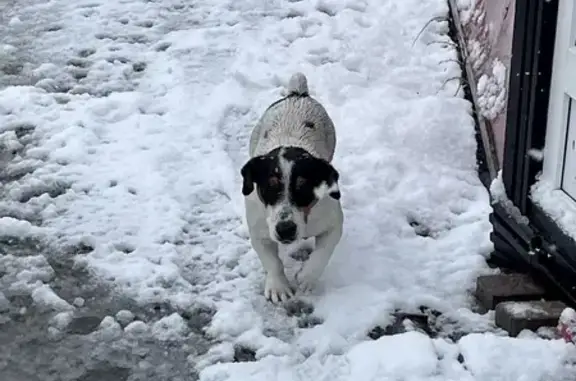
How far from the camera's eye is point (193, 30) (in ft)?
28.4

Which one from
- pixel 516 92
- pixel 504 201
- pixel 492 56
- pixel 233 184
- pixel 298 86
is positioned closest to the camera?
pixel 516 92

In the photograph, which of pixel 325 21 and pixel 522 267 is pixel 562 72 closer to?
pixel 522 267

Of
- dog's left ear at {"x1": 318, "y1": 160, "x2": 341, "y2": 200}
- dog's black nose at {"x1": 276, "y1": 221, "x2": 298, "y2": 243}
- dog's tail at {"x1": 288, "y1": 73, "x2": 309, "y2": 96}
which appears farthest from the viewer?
dog's tail at {"x1": 288, "y1": 73, "x2": 309, "y2": 96}

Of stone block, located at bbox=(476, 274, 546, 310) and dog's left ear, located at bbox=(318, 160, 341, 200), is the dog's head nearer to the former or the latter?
dog's left ear, located at bbox=(318, 160, 341, 200)

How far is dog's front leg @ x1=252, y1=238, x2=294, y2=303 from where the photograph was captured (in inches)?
198

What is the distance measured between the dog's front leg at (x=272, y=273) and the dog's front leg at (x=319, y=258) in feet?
0.30

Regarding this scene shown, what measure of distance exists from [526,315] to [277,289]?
125cm

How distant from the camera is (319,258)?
5.08 m

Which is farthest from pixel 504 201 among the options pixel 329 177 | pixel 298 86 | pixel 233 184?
pixel 233 184

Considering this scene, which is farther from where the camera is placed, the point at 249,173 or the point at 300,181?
the point at 249,173

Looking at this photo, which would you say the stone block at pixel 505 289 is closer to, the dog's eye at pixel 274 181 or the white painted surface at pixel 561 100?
the white painted surface at pixel 561 100

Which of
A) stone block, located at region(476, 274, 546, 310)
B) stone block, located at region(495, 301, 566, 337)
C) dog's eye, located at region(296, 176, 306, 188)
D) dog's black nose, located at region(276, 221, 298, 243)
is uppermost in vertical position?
dog's eye, located at region(296, 176, 306, 188)

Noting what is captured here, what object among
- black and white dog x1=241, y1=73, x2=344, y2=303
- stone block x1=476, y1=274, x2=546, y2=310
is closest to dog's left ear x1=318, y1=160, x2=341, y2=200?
black and white dog x1=241, y1=73, x2=344, y2=303

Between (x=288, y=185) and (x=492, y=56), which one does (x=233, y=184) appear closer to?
(x=288, y=185)
